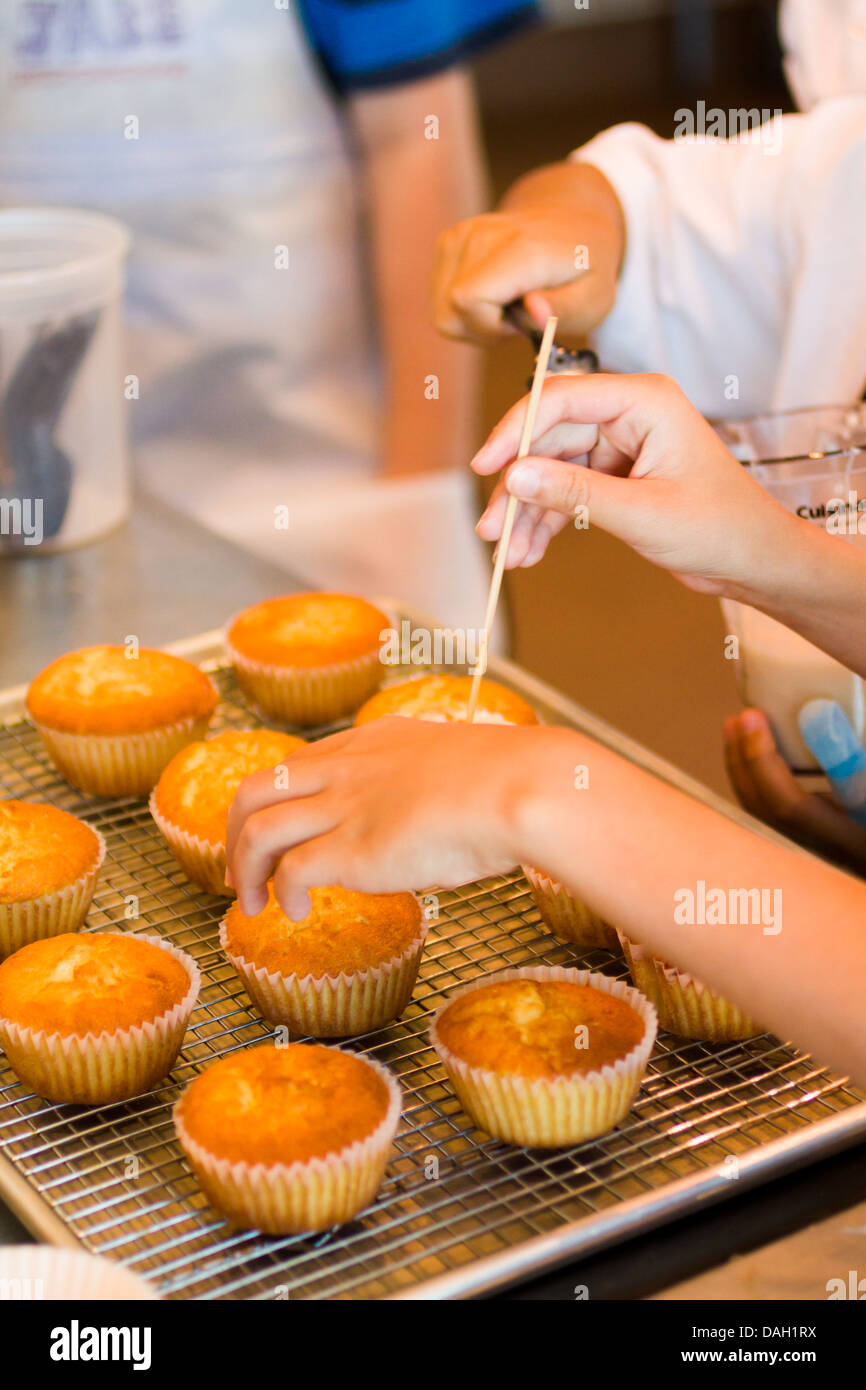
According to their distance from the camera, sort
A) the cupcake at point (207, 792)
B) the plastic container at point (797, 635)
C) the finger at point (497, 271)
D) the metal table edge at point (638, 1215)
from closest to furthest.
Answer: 1. the metal table edge at point (638, 1215)
2. the cupcake at point (207, 792)
3. the plastic container at point (797, 635)
4. the finger at point (497, 271)

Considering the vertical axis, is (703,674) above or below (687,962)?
below

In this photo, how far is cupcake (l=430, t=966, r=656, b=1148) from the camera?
1.03m

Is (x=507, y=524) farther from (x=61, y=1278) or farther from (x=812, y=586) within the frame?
(x=61, y=1278)

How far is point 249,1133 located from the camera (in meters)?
1.00

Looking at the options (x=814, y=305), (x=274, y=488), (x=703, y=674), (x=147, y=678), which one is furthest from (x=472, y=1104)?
(x=274, y=488)

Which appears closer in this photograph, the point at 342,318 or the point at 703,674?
the point at 703,674

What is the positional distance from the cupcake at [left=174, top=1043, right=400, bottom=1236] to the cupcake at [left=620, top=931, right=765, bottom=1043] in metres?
0.23

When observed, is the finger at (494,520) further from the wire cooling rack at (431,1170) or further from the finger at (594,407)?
the wire cooling rack at (431,1170)

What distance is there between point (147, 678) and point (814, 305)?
0.97 m

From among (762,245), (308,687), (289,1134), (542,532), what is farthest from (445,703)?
(762,245)

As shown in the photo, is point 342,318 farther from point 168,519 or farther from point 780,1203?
point 780,1203

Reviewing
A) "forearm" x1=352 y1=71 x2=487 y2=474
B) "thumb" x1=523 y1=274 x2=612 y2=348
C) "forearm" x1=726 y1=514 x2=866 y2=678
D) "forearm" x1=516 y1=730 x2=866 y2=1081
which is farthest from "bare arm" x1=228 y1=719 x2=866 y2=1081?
"forearm" x1=352 y1=71 x2=487 y2=474

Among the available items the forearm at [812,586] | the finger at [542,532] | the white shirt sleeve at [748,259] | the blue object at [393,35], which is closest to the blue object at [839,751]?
the forearm at [812,586]

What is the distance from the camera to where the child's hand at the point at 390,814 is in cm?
96
